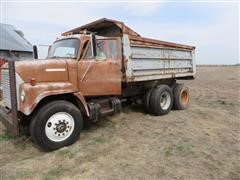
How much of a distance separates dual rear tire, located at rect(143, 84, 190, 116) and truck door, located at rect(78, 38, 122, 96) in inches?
60.1

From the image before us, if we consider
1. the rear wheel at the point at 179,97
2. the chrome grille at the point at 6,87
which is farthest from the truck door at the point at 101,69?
the rear wheel at the point at 179,97

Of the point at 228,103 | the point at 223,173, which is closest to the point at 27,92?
the point at 223,173

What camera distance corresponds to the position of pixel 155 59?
24.5ft

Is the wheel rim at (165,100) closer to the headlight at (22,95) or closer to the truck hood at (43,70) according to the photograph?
the truck hood at (43,70)

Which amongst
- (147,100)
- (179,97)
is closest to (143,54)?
(147,100)

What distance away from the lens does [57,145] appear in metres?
5.02

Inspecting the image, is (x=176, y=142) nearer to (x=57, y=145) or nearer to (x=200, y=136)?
(x=200, y=136)

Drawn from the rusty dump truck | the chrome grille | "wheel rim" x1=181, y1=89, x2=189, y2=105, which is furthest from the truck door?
"wheel rim" x1=181, y1=89, x2=189, y2=105

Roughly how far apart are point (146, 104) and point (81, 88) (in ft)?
8.84

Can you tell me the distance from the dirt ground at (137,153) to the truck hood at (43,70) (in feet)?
4.63

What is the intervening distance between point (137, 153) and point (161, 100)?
3.41 m

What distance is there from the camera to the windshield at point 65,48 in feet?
19.0

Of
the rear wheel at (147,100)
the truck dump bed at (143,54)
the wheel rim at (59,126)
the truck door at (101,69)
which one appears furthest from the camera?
the rear wheel at (147,100)

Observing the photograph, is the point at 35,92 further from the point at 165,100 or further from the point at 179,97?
the point at 179,97
